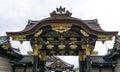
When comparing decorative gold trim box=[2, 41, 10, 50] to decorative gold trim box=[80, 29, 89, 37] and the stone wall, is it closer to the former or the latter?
the stone wall

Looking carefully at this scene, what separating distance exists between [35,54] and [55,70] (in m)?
19.0

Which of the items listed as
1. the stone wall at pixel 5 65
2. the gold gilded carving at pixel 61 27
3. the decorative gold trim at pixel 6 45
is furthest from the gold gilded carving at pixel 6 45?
the gold gilded carving at pixel 61 27

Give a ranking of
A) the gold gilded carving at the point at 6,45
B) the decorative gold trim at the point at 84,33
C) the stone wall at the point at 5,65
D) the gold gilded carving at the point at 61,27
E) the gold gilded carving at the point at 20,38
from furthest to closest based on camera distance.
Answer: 1. the stone wall at the point at 5,65
2. the gold gilded carving at the point at 6,45
3. the gold gilded carving at the point at 20,38
4. the decorative gold trim at the point at 84,33
5. the gold gilded carving at the point at 61,27

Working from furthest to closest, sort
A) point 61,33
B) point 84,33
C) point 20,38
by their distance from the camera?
point 20,38
point 61,33
point 84,33

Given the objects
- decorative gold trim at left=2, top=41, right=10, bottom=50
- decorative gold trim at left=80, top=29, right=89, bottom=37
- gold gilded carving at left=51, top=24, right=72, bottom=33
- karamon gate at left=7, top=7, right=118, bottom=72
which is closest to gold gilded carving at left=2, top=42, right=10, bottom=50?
decorative gold trim at left=2, top=41, right=10, bottom=50

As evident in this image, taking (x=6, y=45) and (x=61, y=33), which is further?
(x=6, y=45)

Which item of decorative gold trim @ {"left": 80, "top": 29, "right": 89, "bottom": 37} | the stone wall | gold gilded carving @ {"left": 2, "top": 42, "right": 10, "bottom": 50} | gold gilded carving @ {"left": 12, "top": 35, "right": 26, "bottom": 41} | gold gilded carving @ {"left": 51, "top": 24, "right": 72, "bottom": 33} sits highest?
gold gilded carving @ {"left": 51, "top": 24, "right": 72, "bottom": 33}

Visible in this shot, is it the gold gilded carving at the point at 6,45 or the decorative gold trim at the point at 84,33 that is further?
the gold gilded carving at the point at 6,45

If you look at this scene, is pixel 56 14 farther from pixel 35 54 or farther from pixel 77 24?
pixel 35 54

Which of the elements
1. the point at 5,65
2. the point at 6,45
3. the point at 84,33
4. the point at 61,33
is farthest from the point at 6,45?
the point at 84,33

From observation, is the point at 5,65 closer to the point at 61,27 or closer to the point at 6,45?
the point at 6,45

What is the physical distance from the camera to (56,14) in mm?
9336

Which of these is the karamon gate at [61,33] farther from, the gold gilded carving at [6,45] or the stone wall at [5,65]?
the stone wall at [5,65]

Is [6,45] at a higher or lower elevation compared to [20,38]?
lower
